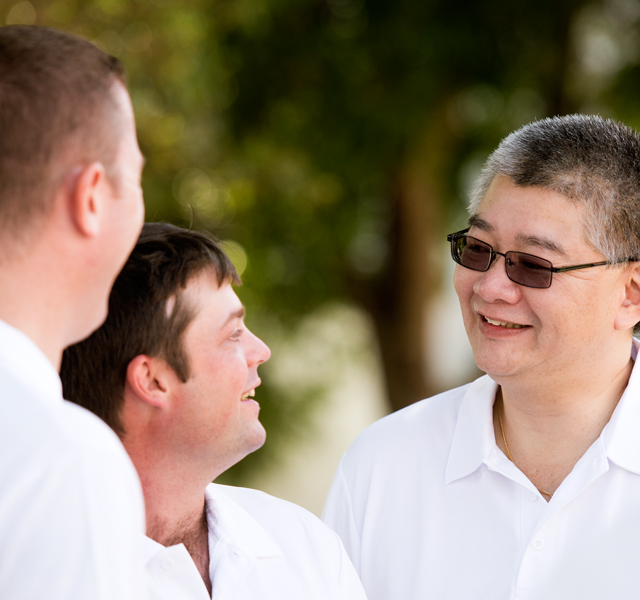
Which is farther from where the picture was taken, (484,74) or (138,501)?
(484,74)

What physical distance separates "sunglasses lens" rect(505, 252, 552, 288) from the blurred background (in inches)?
176

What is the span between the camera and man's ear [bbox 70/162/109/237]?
3.85 ft

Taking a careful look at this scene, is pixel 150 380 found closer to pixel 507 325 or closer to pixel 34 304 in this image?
pixel 34 304

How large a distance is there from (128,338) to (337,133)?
200 inches

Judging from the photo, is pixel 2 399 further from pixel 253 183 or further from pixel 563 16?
pixel 563 16

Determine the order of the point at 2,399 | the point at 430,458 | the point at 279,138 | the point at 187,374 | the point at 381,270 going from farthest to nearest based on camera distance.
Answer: the point at 381,270, the point at 279,138, the point at 430,458, the point at 187,374, the point at 2,399

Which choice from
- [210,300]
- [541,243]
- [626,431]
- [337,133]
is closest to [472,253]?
[541,243]

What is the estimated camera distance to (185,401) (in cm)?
195

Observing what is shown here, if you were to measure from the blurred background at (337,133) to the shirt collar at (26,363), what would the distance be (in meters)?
5.11

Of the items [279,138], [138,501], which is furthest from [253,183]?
[138,501]

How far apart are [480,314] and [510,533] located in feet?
2.13

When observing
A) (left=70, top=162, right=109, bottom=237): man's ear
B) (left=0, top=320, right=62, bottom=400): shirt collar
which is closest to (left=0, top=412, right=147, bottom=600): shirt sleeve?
(left=0, top=320, right=62, bottom=400): shirt collar

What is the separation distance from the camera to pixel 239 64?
6832mm

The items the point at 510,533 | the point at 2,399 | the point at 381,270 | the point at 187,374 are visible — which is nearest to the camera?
the point at 2,399
